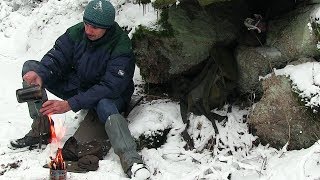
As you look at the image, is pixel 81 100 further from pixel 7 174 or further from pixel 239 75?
pixel 239 75

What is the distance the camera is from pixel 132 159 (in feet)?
13.0

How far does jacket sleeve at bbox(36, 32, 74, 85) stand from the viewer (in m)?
4.73

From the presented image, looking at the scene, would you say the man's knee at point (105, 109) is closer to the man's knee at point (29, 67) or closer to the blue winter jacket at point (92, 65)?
the blue winter jacket at point (92, 65)

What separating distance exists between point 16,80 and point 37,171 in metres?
3.27

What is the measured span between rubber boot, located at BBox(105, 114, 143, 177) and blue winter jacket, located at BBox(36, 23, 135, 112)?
1.20 ft

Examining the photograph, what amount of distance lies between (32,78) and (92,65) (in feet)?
2.19

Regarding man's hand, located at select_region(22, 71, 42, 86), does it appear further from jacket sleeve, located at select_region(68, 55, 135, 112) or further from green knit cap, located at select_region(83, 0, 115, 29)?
green knit cap, located at select_region(83, 0, 115, 29)

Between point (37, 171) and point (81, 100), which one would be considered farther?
point (81, 100)

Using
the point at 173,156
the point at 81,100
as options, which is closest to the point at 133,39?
the point at 81,100

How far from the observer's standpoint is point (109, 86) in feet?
14.5

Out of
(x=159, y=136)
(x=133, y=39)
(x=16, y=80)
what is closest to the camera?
(x=159, y=136)

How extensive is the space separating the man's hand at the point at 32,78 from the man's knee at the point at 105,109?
0.72 m

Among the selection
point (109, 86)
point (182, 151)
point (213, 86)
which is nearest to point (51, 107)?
point (109, 86)

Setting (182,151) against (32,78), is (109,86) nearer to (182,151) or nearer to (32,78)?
(32,78)
